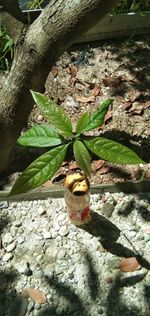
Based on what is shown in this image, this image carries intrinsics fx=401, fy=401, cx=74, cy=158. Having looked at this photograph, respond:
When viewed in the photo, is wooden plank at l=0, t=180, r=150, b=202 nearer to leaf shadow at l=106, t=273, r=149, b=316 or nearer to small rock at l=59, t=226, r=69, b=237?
small rock at l=59, t=226, r=69, b=237

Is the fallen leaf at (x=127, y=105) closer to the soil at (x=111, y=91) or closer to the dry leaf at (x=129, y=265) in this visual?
the soil at (x=111, y=91)

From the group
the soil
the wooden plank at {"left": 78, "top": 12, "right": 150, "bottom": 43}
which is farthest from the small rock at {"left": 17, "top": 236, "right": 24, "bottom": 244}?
the wooden plank at {"left": 78, "top": 12, "right": 150, "bottom": 43}

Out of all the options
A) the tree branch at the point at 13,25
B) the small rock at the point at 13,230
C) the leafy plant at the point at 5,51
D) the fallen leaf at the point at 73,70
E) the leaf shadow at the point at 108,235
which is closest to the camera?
the tree branch at the point at 13,25

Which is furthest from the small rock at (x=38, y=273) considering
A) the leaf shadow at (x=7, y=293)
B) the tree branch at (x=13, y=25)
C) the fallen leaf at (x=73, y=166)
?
the tree branch at (x=13, y=25)

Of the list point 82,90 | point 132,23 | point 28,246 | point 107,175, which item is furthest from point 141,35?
point 28,246

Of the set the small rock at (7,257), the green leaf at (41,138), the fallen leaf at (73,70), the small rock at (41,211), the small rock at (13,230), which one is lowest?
the small rock at (7,257)

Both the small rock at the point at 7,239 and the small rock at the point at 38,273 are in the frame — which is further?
the small rock at the point at 7,239

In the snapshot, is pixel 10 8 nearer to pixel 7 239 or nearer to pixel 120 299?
pixel 7 239
